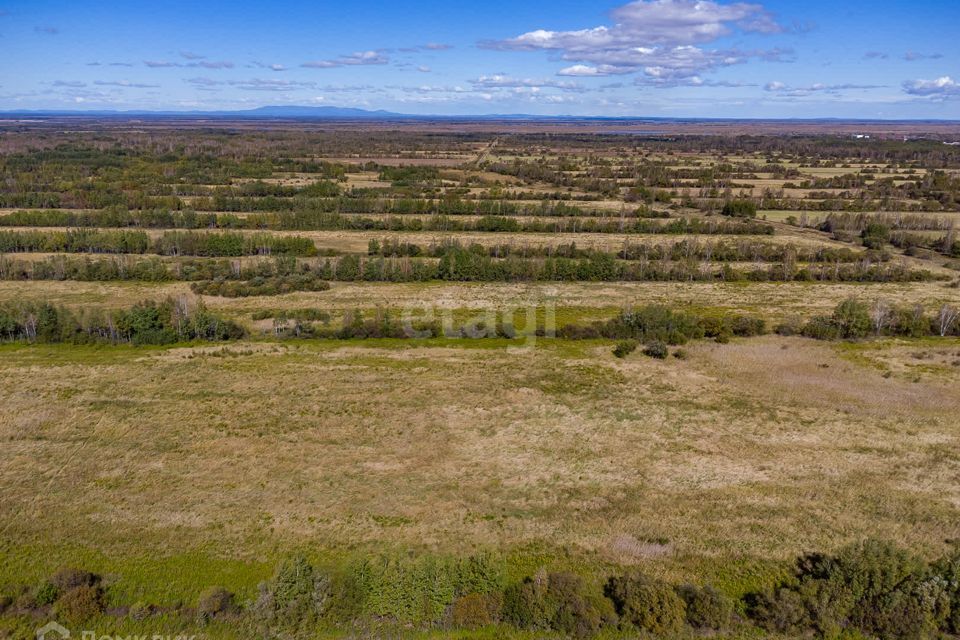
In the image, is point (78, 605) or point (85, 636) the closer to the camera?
point (85, 636)

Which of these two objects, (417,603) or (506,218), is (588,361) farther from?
(506,218)

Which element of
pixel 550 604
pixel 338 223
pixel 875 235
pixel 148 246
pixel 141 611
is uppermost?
pixel 338 223

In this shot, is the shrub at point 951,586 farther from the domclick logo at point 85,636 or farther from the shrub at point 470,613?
the domclick logo at point 85,636

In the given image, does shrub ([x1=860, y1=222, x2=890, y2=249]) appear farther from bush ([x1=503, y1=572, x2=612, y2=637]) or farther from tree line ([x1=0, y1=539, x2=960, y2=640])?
bush ([x1=503, y1=572, x2=612, y2=637])

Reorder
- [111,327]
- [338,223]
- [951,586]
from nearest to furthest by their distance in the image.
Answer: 1. [951,586]
2. [111,327]
3. [338,223]

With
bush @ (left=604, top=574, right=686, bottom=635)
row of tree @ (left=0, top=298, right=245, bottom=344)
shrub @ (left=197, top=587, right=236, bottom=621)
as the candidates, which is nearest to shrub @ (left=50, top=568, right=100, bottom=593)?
shrub @ (left=197, top=587, right=236, bottom=621)

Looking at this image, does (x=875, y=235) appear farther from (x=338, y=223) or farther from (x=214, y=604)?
(x=214, y=604)

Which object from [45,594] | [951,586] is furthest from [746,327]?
[45,594]
